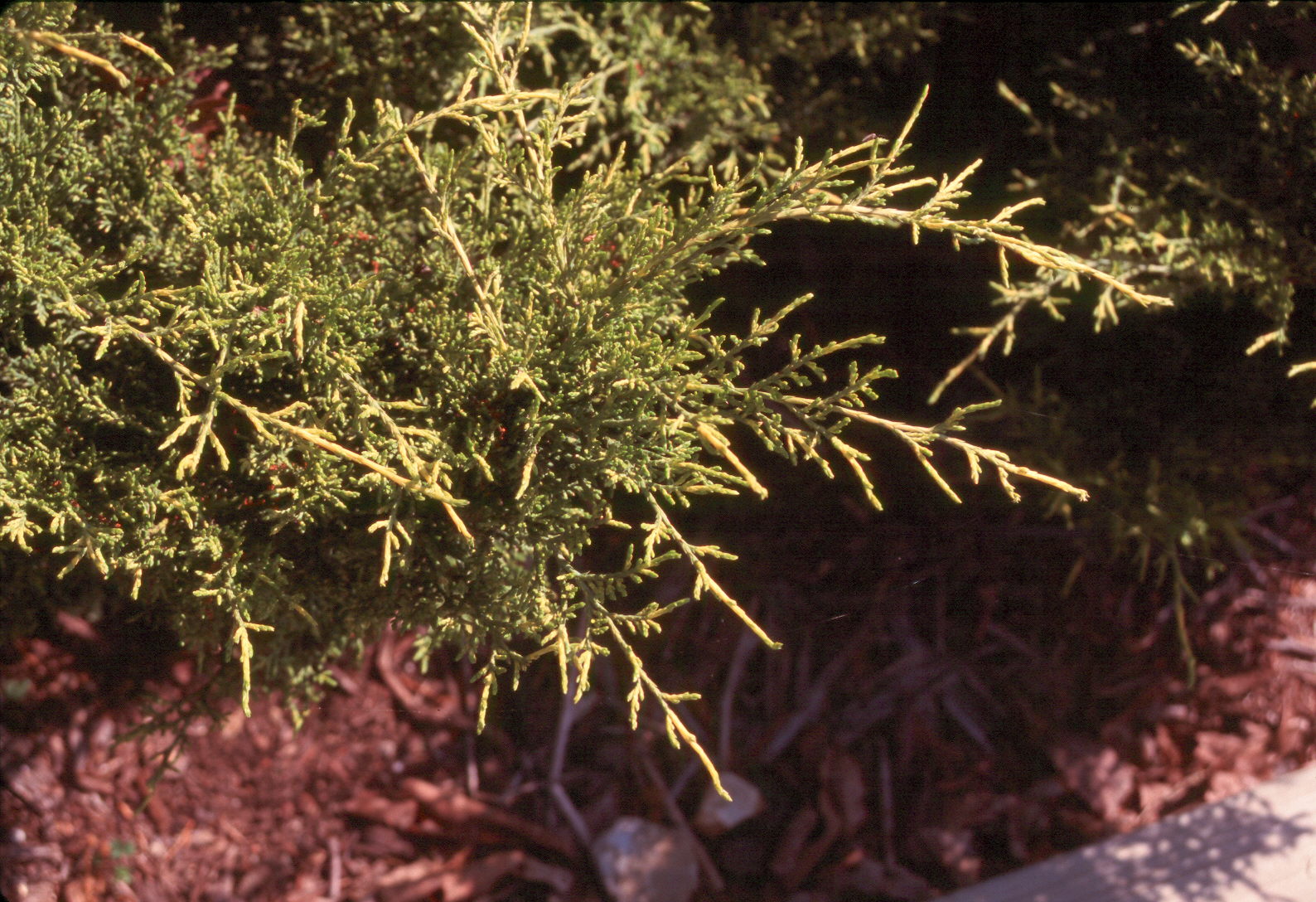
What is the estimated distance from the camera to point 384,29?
212 centimetres

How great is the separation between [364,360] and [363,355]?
0.25 ft

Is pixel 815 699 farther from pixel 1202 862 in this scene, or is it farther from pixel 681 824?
pixel 1202 862

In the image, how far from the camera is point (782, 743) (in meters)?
2.78

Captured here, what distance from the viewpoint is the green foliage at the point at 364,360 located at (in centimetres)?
157

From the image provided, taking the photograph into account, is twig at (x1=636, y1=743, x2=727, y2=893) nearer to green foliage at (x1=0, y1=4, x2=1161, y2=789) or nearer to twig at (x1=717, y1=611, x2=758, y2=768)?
twig at (x1=717, y1=611, x2=758, y2=768)

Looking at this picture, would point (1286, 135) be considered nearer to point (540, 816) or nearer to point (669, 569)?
point (669, 569)

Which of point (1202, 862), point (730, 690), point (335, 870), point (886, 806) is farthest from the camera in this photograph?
point (730, 690)

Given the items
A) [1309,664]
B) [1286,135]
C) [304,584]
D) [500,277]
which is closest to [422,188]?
[500,277]

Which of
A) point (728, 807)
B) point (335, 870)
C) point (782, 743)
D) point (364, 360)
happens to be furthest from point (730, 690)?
point (364, 360)

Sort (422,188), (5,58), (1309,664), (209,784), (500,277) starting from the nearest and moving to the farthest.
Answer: (5,58)
(500,277)
(422,188)
(209,784)
(1309,664)

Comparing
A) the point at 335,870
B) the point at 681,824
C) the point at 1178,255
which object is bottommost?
the point at 335,870

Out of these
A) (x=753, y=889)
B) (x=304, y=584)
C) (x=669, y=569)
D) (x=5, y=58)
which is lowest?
(x=753, y=889)

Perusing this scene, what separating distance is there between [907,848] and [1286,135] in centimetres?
206

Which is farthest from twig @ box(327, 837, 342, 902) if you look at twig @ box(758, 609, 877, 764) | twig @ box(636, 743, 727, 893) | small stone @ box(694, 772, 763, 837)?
twig @ box(758, 609, 877, 764)
